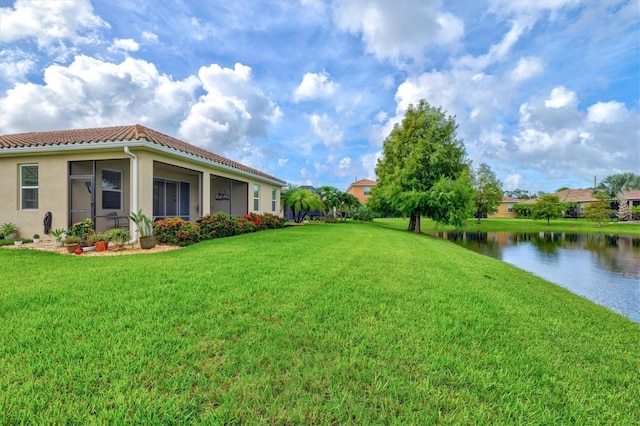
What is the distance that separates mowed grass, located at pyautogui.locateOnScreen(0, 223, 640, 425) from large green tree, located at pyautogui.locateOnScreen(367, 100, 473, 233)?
1368 cm

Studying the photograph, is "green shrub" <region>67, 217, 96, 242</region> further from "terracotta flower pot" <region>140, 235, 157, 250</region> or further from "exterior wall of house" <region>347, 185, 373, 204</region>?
"exterior wall of house" <region>347, 185, 373, 204</region>

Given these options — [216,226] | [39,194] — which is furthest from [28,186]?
[216,226]

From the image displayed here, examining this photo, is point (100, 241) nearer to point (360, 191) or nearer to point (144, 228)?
point (144, 228)

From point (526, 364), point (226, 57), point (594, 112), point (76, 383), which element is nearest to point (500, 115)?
point (594, 112)

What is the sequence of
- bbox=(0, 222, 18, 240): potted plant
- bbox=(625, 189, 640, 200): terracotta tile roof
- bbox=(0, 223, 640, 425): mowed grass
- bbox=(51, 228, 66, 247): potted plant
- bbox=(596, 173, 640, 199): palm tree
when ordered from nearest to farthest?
bbox=(0, 223, 640, 425): mowed grass, bbox=(51, 228, 66, 247): potted plant, bbox=(0, 222, 18, 240): potted plant, bbox=(625, 189, 640, 200): terracotta tile roof, bbox=(596, 173, 640, 199): palm tree

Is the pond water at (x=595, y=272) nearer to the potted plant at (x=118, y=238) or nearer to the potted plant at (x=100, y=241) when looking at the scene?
the potted plant at (x=118, y=238)

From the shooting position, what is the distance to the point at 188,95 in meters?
17.2

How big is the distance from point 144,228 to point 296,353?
26.3ft

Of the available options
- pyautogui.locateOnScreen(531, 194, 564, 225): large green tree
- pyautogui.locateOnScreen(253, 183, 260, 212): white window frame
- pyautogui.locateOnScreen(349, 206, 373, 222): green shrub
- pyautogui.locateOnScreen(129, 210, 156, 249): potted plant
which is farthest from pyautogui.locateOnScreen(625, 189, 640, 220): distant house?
pyautogui.locateOnScreen(129, 210, 156, 249): potted plant

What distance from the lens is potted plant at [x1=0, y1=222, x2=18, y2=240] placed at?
9.37m

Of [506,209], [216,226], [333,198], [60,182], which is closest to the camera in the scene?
[60,182]

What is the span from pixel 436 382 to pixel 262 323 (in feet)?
6.09

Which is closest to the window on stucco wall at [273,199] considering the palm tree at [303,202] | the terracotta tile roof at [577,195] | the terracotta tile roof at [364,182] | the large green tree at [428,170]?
the palm tree at [303,202]

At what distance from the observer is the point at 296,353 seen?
8.68 feet
